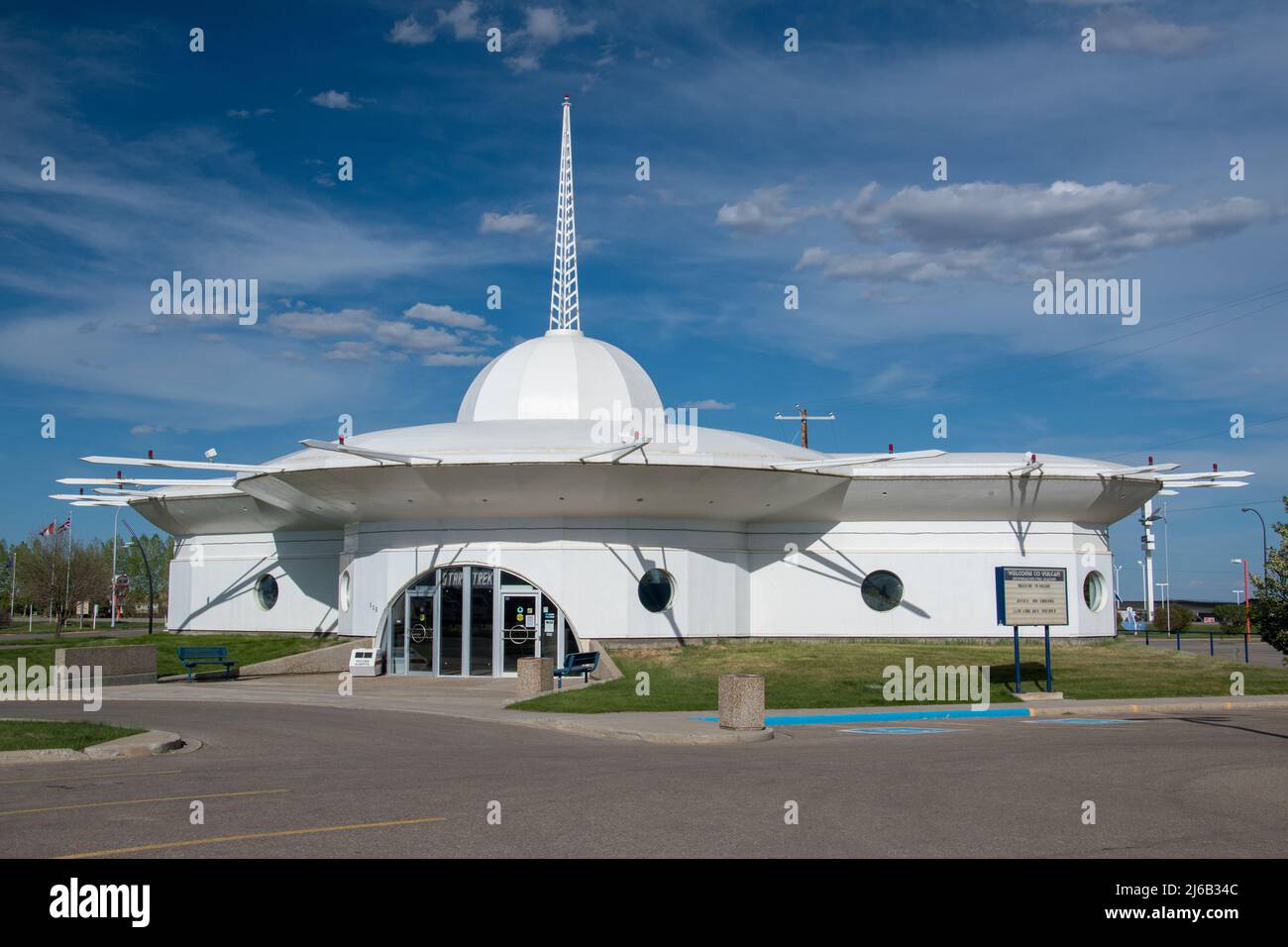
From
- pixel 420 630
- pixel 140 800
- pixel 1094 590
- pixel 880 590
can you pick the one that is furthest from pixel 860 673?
pixel 140 800

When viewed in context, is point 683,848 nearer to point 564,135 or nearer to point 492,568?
point 492,568

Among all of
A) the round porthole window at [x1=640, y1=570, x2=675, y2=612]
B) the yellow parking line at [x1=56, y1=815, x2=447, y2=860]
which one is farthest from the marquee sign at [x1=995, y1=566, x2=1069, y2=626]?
the yellow parking line at [x1=56, y1=815, x2=447, y2=860]

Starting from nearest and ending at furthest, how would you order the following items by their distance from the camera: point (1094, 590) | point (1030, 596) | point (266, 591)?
point (1030, 596), point (1094, 590), point (266, 591)

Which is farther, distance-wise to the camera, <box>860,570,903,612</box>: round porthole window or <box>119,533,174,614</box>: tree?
<box>119,533,174,614</box>: tree

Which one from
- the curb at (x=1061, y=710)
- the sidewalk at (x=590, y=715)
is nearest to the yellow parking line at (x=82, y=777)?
the sidewalk at (x=590, y=715)

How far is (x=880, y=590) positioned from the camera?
121 ft

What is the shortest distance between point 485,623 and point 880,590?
1272 centimetres

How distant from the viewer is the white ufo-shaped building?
3186cm

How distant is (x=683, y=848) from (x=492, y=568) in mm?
25051

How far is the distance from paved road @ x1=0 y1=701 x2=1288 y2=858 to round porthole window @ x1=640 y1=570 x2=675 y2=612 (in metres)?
16.0

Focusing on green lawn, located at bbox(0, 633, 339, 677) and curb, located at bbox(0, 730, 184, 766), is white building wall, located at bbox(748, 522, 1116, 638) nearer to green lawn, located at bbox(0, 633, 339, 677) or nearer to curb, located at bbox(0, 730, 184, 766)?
green lawn, located at bbox(0, 633, 339, 677)

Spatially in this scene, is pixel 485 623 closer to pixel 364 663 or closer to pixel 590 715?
pixel 364 663

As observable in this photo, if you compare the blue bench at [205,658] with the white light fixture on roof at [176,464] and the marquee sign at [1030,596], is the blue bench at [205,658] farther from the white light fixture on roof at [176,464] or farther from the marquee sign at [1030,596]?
the marquee sign at [1030,596]

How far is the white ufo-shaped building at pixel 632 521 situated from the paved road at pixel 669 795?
47.2 ft
